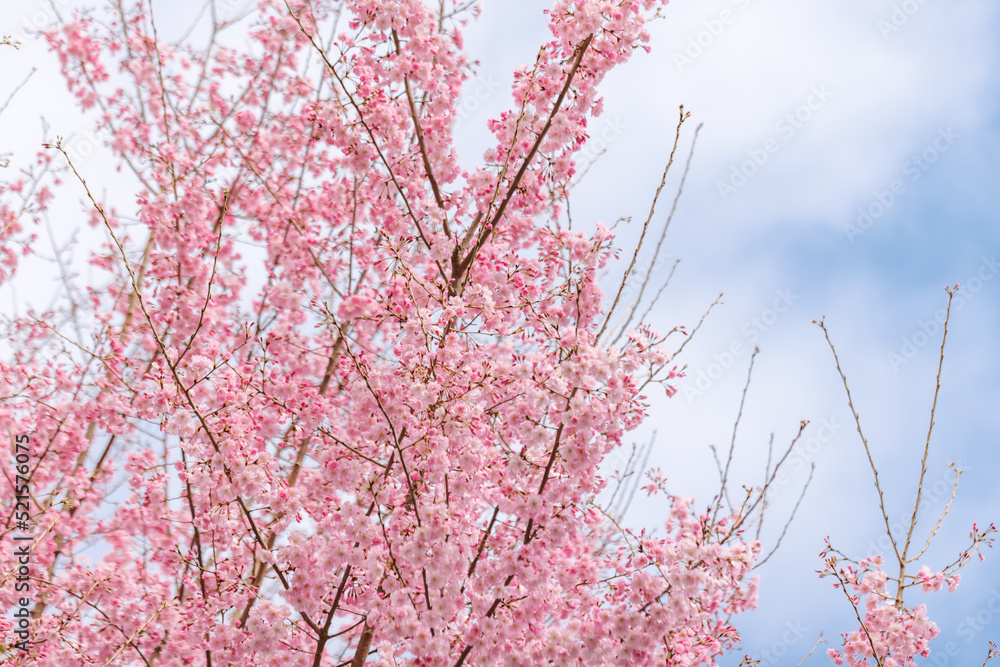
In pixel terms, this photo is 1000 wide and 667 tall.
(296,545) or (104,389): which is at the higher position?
(104,389)

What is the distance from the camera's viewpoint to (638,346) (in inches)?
156

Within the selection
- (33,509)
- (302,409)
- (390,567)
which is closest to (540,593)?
(390,567)

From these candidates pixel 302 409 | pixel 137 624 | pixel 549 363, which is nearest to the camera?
pixel 549 363

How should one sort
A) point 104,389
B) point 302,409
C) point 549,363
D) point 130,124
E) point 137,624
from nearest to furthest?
1. point 549,363
2. point 302,409
3. point 137,624
4. point 104,389
5. point 130,124

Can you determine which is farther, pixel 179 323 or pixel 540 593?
pixel 179 323

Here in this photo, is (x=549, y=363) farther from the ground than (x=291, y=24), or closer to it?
closer to it

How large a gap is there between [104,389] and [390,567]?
3.37 metres

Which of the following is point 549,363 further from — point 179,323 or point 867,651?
point 179,323

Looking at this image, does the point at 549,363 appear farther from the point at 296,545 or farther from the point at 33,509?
the point at 33,509

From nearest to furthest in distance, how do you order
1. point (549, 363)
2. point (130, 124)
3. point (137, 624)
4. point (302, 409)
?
1. point (549, 363)
2. point (302, 409)
3. point (137, 624)
4. point (130, 124)

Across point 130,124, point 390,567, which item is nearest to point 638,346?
point 390,567

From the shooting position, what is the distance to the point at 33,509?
20.1 feet

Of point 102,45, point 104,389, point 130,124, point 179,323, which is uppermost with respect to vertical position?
point 102,45

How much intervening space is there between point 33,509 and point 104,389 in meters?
1.12
